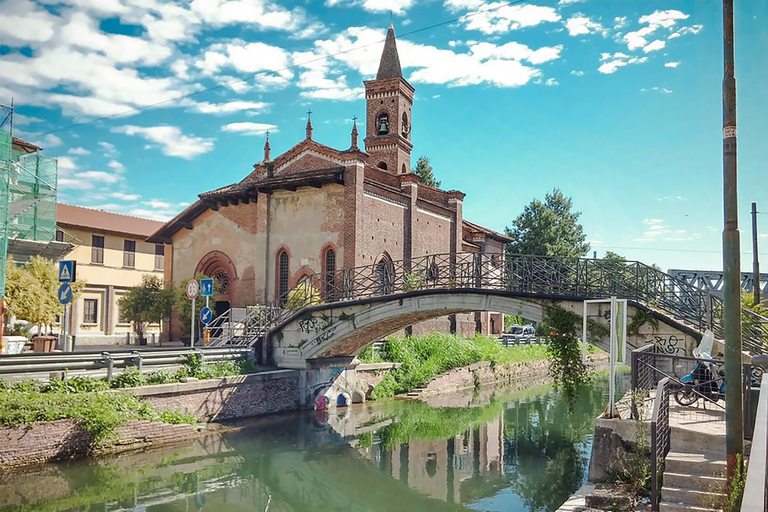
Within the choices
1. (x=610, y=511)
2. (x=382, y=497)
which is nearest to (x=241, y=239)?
(x=382, y=497)

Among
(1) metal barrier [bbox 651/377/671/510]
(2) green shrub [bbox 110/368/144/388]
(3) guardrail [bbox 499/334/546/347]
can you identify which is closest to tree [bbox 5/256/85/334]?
(2) green shrub [bbox 110/368/144/388]

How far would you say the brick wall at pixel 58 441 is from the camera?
39.1ft

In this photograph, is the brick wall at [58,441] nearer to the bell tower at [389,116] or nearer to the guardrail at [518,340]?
the bell tower at [389,116]

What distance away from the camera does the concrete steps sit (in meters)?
7.00

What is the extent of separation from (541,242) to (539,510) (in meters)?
42.6

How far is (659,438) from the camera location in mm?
7766

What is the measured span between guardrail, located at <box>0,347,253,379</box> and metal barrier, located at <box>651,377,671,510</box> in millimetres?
12224

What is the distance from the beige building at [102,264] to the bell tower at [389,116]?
53.4 feet

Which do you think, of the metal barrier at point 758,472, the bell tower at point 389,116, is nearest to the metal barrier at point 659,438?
the metal barrier at point 758,472

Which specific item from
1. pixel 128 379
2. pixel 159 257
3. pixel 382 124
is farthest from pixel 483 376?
pixel 159 257

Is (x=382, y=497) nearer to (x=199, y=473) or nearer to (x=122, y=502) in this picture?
(x=199, y=473)

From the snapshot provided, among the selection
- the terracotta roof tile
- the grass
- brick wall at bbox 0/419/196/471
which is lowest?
brick wall at bbox 0/419/196/471

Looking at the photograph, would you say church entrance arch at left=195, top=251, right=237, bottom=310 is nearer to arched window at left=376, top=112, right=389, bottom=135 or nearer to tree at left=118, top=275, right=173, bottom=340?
tree at left=118, top=275, right=173, bottom=340

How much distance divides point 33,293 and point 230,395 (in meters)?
9.29
